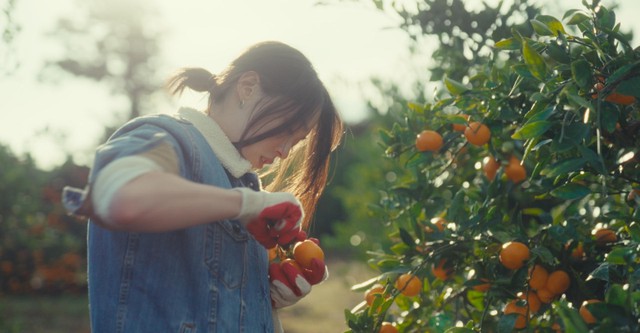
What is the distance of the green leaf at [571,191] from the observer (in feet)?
4.57

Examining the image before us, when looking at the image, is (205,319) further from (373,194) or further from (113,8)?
(113,8)

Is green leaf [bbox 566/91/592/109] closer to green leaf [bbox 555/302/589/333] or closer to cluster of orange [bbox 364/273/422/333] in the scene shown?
green leaf [bbox 555/302/589/333]

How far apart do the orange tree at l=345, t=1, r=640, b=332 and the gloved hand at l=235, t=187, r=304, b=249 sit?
433 millimetres

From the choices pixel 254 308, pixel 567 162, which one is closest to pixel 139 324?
pixel 254 308

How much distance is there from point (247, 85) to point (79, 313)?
5990 mm

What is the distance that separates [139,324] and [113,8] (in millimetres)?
14657

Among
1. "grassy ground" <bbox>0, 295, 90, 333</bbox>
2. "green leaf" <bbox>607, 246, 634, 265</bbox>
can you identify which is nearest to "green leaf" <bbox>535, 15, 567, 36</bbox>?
"green leaf" <bbox>607, 246, 634, 265</bbox>

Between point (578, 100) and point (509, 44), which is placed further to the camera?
point (509, 44)

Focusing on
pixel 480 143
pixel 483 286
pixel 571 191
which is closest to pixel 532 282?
pixel 483 286

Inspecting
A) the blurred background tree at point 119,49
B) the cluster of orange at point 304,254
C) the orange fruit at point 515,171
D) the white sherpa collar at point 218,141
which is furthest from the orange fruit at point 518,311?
the blurred background tree at point 119,49

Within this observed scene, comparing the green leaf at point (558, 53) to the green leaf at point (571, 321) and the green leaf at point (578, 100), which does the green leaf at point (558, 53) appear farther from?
the green leaf at point (571, 321)

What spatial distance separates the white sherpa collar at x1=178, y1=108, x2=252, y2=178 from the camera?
1.32 metres

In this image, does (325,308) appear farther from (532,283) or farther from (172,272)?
(172,272)

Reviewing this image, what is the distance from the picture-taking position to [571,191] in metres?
1.40
